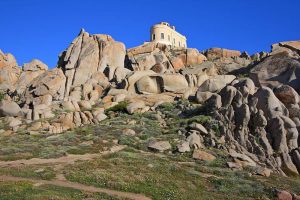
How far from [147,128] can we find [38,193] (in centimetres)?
2441

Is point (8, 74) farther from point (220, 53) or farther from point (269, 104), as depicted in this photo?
point (269, 104)

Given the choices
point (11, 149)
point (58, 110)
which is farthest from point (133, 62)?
point (11, 149)

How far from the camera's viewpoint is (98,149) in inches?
1570

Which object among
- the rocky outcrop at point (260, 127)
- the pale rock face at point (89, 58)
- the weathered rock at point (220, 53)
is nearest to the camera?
the rocky outcrop at point (260, 127)

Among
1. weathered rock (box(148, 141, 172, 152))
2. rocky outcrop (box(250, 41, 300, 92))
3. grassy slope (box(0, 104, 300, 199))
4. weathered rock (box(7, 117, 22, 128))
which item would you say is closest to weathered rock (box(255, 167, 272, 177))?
grassy slope (box(0, 104, 300, 199))

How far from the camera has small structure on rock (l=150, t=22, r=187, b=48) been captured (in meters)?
108

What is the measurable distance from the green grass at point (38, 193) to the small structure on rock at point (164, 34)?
8252 centimetres

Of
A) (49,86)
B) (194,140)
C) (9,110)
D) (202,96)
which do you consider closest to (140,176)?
(194,140)

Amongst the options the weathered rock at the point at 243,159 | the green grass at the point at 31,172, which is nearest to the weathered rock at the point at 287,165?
the weathered rock at the point at 243,159

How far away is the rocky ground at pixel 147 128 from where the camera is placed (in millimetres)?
28578

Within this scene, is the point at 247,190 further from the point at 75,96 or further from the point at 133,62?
the point at 133,62

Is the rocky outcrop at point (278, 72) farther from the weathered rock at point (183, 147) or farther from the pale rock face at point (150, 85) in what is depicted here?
the weathered rock at point (183, 147)

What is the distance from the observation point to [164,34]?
4306 inches

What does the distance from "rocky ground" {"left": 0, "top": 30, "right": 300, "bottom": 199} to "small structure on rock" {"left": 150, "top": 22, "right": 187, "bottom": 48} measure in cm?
2657
